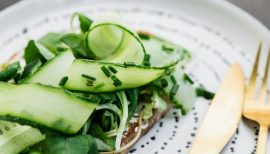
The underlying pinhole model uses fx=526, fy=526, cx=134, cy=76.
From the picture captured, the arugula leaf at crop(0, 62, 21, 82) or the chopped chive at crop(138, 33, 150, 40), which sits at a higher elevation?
the chopped chive at crop(138, 33, 150, 40)

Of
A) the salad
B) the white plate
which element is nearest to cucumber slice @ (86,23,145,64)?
the salad

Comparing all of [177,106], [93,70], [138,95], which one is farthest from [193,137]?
[93,70]

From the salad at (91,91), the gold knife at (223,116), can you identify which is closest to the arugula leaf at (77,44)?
the salad at (91,91)

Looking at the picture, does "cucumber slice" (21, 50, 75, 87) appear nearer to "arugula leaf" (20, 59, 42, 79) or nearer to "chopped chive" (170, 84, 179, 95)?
"arugula leaf" (20, 59, 42, 79)

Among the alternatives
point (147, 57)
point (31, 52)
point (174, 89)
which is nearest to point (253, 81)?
point (174, 89)

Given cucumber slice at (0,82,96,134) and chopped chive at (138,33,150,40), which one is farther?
chopped chive at (138,33,150,40)

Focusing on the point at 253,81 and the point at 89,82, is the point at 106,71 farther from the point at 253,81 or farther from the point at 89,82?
the point at 253,81

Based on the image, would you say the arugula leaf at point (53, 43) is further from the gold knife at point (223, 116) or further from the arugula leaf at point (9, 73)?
the gold knife at point (223, 116)
